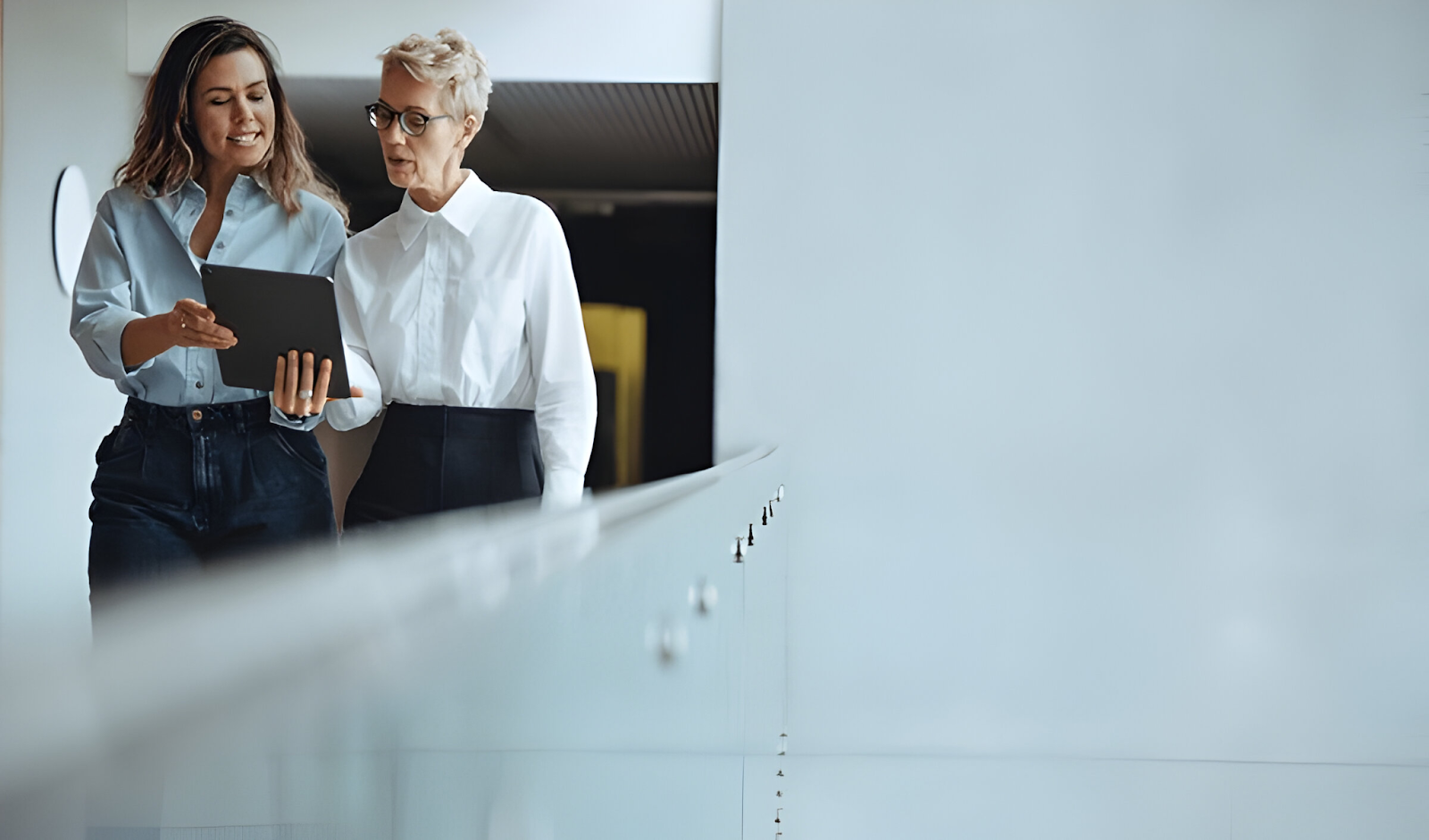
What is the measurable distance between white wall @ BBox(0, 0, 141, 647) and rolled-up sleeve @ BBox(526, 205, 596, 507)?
1.89m

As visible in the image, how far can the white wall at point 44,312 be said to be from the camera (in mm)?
3893

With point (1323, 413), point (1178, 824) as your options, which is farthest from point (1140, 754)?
point (1323, 413)

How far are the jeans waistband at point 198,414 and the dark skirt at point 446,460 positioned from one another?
48cm

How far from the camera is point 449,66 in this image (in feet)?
12.7

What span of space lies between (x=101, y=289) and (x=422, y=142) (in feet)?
3.75

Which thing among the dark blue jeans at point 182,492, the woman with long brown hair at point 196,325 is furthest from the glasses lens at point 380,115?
the dark blue jeans at point 182,492

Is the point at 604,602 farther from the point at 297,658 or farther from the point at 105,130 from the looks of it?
the point at 105,130

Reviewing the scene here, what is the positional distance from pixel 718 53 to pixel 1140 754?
279cm

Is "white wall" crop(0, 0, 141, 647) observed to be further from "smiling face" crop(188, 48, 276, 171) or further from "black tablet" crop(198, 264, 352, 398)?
"black tablet" crop(198, 264, 352, 398)

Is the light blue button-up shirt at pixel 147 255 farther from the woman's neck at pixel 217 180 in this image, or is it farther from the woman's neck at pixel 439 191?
the woman's neck at pixel 439 191

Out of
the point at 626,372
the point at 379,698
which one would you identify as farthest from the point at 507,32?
the point at 379,698

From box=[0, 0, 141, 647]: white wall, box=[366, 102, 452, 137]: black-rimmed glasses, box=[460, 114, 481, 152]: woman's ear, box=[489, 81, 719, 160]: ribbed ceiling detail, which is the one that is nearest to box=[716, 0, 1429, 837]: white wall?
box=[489, 81, 719, 160]: ribbed ceiling detail

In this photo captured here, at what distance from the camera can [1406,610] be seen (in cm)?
372

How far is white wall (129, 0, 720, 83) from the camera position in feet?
12.0
